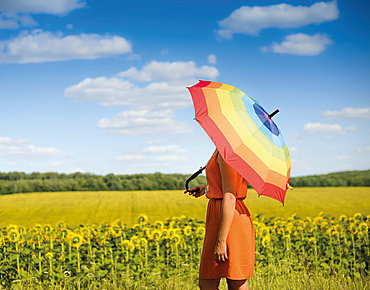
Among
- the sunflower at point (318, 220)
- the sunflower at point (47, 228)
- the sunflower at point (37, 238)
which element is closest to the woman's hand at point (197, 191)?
the sunflower at point (37, 238)

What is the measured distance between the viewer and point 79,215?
10227 millimetres

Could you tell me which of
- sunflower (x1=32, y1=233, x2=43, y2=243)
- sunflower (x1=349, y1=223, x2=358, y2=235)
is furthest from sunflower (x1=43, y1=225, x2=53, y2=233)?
sunflower (x1=349, y1=223, x2=358, y2=235)

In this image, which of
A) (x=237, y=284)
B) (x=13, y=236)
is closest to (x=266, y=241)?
(x=237, y=284)

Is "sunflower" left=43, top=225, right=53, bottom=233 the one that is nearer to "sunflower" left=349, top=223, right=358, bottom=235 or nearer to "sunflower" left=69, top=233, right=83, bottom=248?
"sunflower" left=69, top=233, right=83, bottom=248

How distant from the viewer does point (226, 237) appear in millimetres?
3111

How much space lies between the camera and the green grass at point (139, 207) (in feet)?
32.3

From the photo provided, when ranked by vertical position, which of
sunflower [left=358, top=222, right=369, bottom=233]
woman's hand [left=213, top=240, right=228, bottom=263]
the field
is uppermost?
woman's hand [left=213, top=240, right=228, bottom=263]

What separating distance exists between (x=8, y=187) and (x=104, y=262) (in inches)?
453

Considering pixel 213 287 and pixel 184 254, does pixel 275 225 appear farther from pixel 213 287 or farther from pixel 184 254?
pixel 213 287

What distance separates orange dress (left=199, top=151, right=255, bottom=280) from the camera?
3.20 meters

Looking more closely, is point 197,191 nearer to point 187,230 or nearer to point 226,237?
point 226,237

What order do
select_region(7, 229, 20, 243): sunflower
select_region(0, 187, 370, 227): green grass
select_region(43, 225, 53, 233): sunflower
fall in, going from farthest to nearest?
1. select_region(0, 187, 370, 227): green grass
2. select_region(43, 225, 53, 233): sunflower
3. select_region(7, 229, 20, 243): sunflower

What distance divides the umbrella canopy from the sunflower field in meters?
2.59

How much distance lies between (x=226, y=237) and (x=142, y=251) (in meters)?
2.99
